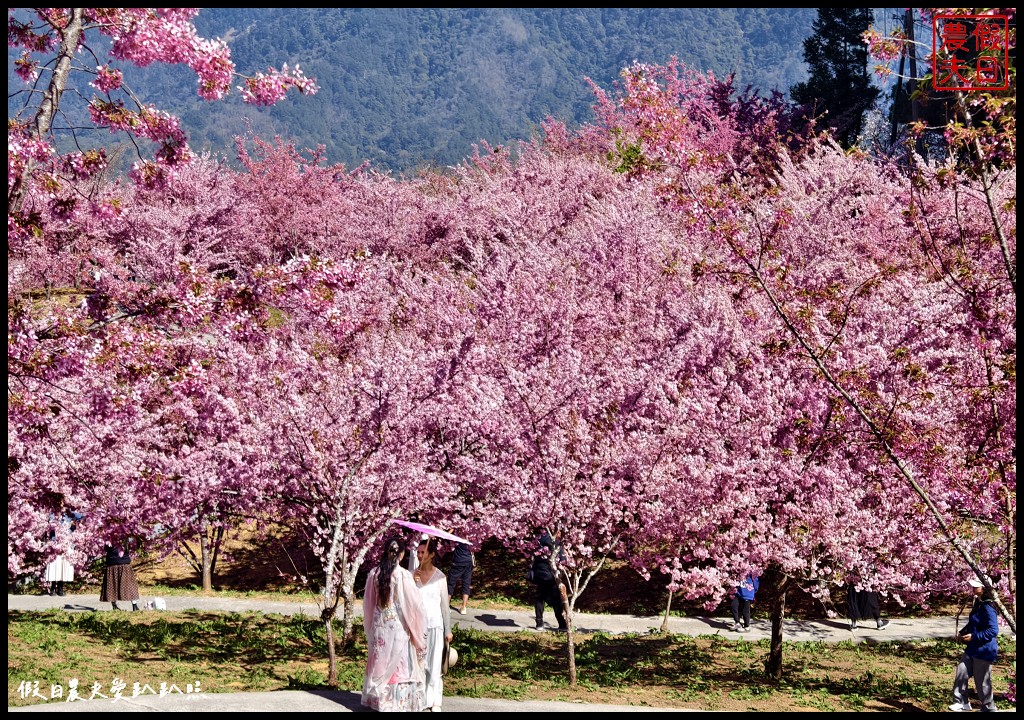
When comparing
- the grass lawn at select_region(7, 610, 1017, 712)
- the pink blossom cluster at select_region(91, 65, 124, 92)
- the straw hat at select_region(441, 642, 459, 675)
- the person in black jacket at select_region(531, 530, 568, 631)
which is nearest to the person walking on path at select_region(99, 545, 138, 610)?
the grass lawn at select_region(7, 610, 1017, 712)

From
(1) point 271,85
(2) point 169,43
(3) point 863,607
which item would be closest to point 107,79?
(2) point 169,43

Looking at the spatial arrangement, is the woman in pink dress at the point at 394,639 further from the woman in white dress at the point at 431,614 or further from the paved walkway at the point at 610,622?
the paved walkway at the point at 610,622

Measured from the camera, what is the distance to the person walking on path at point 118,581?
1639 cm

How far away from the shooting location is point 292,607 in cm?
1695

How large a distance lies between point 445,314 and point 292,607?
20.7 ft

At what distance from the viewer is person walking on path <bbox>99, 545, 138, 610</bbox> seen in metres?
16.4

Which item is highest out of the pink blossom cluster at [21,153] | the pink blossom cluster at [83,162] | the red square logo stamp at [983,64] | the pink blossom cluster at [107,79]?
the pink blossom cluster at [107,79]

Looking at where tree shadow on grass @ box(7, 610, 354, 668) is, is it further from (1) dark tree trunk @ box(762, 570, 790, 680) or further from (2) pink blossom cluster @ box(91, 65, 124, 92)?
(2) pink blossom cluster @ box(91, 65, 124, 92)

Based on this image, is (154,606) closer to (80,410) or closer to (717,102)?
(80,410)

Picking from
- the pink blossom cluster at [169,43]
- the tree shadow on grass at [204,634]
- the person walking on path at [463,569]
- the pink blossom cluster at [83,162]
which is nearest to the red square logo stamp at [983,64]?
the pink blossom cluster at [169,43]

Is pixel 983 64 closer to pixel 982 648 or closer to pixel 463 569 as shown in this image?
pixel 982 648

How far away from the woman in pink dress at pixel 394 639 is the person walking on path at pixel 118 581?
9566 mm

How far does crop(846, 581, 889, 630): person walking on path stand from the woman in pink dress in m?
9.78

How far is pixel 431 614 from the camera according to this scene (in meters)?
8.48
